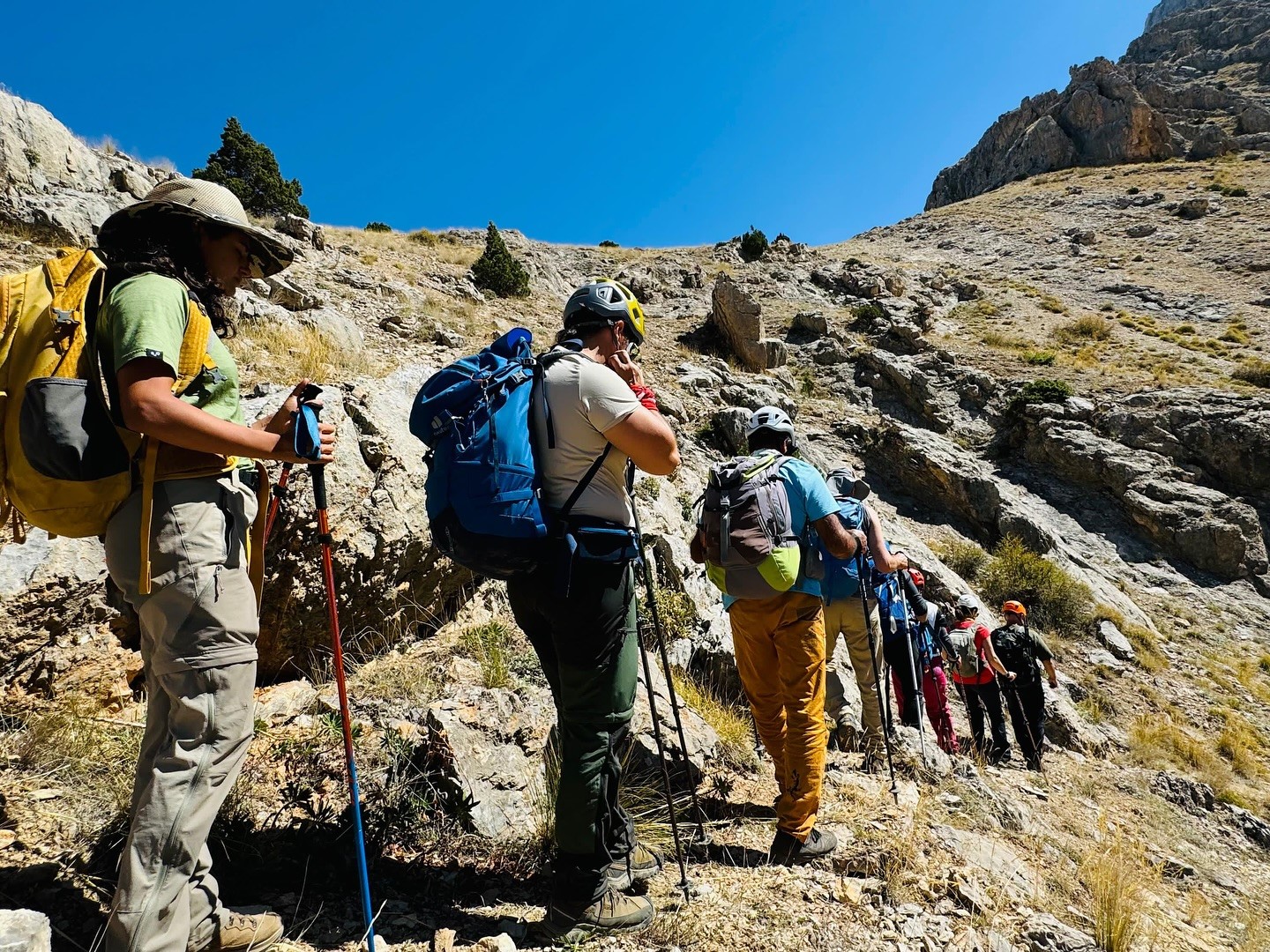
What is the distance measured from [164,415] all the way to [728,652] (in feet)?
15.1

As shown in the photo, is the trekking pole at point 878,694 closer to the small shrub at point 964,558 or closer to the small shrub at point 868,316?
the small shrub at point 964,558

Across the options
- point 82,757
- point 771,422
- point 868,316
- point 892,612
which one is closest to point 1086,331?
point 868,316

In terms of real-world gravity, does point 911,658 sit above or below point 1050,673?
above

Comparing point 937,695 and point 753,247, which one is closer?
point 937,695

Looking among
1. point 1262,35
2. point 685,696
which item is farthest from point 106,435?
point 1262,35

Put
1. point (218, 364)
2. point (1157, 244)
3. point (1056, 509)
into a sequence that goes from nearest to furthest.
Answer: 1. point (218, 364)
2. point (1056, 509)
3. point (1157, 244)

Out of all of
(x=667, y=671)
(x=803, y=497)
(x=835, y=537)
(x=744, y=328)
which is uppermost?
(x=744, y=328)

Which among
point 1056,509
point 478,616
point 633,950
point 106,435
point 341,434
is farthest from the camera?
point 1056,509

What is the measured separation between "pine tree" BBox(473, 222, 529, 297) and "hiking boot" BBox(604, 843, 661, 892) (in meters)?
17.1

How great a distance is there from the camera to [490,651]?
3.64 meters

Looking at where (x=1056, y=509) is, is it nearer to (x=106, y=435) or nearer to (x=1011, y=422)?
(x=1011, y=422)

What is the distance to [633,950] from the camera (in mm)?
2057

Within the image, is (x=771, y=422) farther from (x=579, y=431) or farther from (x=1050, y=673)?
(x=1050, y=673)

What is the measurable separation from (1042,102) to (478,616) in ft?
234
